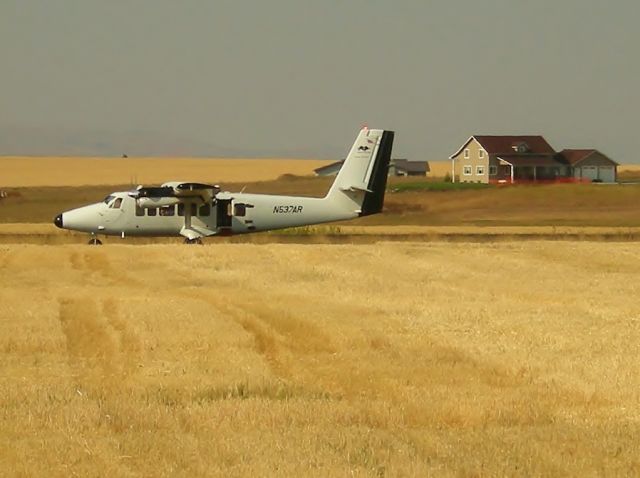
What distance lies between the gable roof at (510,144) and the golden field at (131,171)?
2926cm

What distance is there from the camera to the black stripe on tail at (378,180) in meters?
42.6

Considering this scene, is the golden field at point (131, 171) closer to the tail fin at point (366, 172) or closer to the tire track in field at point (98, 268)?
the tail fin at point (366, 172)

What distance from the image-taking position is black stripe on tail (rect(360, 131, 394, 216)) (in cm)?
4259

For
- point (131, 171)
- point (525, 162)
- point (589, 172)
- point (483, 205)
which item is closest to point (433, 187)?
point (483, 205)

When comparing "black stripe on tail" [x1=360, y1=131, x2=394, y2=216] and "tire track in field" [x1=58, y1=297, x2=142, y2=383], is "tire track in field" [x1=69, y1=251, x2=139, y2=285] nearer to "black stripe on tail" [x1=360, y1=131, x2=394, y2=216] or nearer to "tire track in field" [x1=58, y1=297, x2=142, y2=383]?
"tire track in field" [x1=58, y1=297, x2=142, y2=383]

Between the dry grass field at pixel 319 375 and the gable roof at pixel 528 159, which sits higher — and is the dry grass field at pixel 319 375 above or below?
below

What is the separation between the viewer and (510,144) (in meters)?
103

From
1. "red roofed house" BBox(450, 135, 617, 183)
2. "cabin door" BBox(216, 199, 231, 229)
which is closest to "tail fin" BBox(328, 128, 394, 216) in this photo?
"cabin door" BBox(216, 199, 231, 229)

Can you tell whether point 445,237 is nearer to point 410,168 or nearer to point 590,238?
point 590,238

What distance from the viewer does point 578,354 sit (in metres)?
15.1

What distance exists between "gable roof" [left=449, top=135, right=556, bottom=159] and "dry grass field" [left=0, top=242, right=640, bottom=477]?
76092 mm

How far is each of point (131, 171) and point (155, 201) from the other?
304 feet

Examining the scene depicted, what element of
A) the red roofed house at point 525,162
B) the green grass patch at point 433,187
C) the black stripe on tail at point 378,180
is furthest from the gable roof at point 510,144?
the black stripe on tail at point 378,180

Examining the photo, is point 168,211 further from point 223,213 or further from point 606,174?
point 606,174
